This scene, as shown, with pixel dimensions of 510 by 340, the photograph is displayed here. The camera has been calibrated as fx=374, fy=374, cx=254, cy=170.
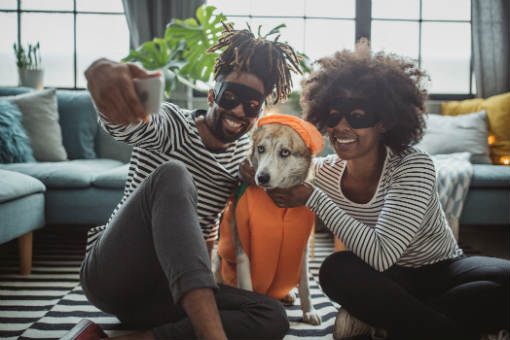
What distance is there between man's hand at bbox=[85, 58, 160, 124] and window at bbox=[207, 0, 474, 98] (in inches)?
122

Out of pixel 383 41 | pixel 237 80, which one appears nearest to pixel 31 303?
pixel 237 80

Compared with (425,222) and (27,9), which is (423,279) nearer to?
(425,222)

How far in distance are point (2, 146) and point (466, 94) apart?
4260 millimetres

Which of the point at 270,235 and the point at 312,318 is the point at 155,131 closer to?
the point at 270,235

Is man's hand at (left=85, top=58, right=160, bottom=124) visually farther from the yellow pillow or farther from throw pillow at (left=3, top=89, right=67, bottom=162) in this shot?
the yellow pillow

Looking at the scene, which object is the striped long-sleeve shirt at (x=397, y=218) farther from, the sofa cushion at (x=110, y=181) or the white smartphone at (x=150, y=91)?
the sofa cushion at (x=110, y=181)

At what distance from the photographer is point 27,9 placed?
3725mm

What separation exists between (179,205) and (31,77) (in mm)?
3128

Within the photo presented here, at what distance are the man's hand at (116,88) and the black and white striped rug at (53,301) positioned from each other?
0.92 meters

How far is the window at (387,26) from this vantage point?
3.86m

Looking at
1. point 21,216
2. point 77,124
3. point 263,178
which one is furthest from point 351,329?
point 77,124

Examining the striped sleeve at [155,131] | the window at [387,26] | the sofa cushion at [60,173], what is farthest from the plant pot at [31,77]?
the striped sleeve at [155,131]

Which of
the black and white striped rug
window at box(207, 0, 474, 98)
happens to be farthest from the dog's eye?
window at box(207, 0, 474, 98)

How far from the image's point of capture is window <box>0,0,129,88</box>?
12.2ft
